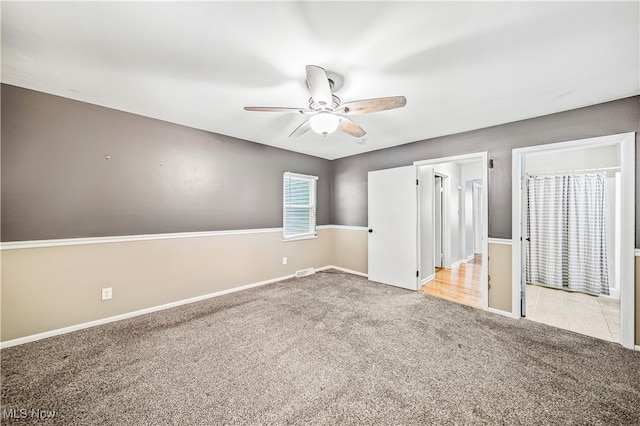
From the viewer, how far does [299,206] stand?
15.3ft

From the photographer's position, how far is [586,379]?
1.81 m

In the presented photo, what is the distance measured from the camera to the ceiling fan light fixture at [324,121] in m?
2.06

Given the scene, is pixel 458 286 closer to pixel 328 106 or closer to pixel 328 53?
pixel 328 106

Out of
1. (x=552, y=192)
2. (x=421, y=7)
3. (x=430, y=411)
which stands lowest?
(x=430, y=411)

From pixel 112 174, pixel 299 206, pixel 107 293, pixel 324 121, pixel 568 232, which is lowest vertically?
pixel 107 293

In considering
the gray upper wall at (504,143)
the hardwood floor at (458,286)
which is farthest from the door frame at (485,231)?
the hardwood floor at (458,286)

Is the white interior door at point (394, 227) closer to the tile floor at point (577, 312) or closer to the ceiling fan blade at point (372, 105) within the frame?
the tile floor at point (577, 312)

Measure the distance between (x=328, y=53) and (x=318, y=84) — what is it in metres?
0.26

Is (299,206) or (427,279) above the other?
(299,206)

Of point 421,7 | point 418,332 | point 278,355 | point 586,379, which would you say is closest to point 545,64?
point 421,7

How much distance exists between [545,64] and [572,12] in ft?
1.89

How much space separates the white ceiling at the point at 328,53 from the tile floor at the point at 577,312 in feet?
8.00

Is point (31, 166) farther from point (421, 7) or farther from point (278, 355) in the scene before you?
point (421, 7)

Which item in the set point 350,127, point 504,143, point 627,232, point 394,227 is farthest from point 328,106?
point 627,232
